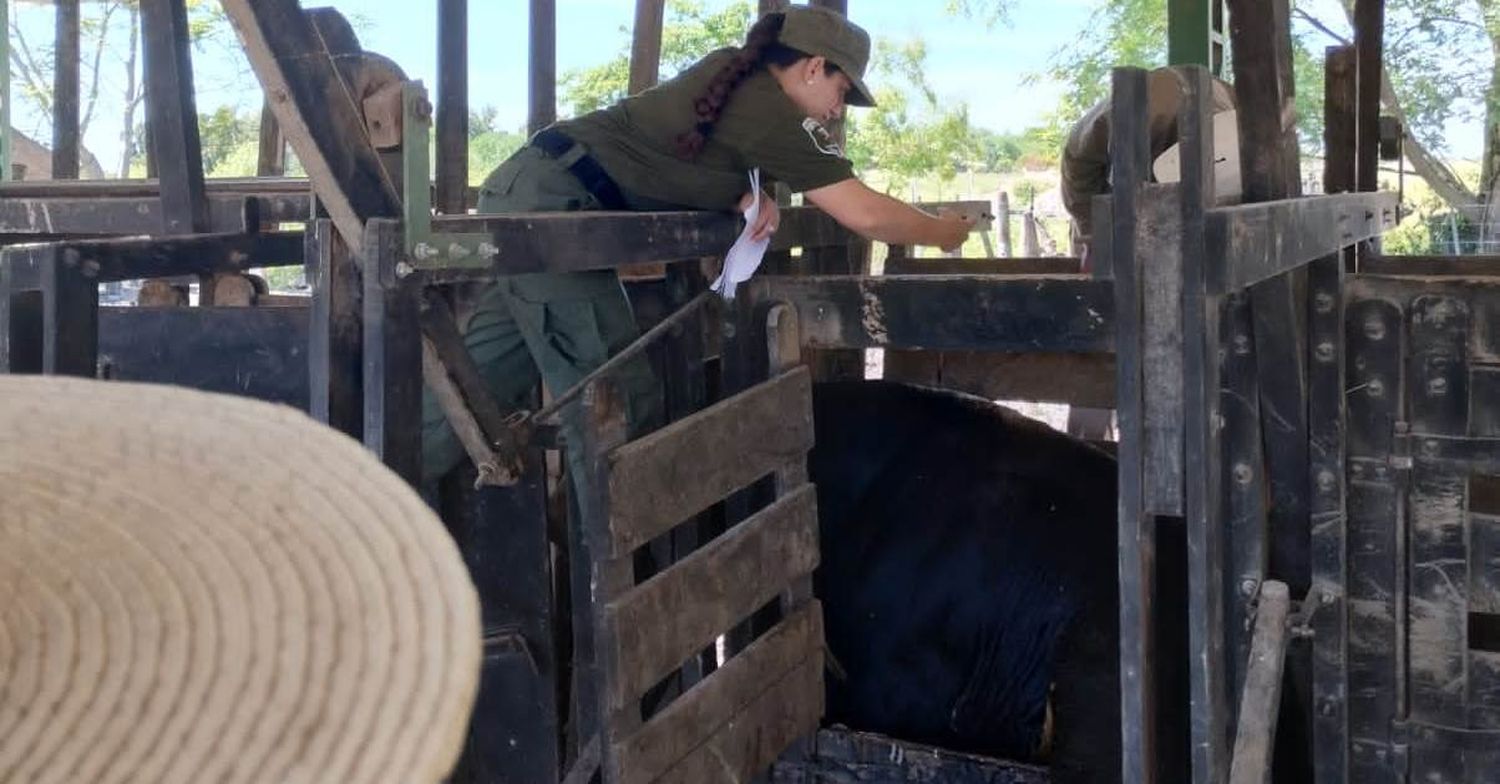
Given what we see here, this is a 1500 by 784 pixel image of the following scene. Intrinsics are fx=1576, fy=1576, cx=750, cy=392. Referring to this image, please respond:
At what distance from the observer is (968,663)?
3.13m

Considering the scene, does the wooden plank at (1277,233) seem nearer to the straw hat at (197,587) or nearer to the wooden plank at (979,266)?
the wooden plank at (979,266)

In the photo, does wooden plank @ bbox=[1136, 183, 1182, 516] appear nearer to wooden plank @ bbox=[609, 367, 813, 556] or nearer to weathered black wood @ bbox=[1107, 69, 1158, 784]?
weathered black wood @ bbox=[1107, 69, 1158, 784]

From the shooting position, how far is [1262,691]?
2.40 m

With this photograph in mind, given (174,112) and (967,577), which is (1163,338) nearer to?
(967,577)

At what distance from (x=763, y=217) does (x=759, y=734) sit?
0.95 m

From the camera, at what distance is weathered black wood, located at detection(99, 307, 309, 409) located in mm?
3312

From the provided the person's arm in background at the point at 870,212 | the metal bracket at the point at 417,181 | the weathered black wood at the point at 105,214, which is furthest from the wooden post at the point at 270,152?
the metal bracket at the point at 417,181

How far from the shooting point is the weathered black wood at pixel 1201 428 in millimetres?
2170

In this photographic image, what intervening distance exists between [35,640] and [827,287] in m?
1.82

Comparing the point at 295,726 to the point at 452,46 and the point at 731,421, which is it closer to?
the point at 731,421

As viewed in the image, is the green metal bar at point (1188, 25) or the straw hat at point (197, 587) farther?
the green metal bar at point (1188, 25)

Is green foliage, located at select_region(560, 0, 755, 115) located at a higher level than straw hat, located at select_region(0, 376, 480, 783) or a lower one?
higher

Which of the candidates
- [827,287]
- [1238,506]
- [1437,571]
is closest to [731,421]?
[827,287]

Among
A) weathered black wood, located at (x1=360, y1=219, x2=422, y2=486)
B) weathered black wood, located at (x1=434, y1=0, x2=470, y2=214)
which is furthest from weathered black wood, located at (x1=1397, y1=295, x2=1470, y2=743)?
weathered black wood, located at (x1=360, y1=219, x2=422, y2=486)
